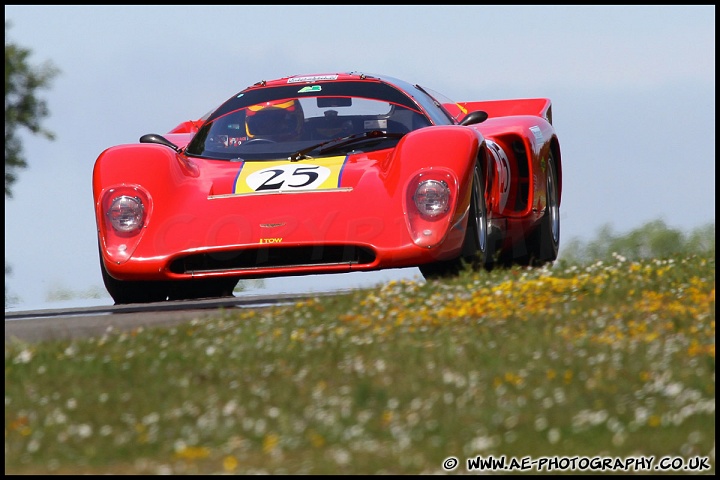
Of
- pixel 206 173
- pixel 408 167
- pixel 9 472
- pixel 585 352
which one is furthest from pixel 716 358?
pixel 206 173

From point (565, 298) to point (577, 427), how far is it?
9.28 feet

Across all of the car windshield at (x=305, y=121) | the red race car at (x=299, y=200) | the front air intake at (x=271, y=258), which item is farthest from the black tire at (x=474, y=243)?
the car windshield at (x=305, y=121)

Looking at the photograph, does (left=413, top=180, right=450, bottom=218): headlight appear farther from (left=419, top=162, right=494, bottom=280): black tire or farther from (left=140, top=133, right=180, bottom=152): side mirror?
(left=140, top=133, right=180, bottom=152): side mirror

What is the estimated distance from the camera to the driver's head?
37.9 ft

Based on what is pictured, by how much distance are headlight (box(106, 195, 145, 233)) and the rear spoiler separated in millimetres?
5338

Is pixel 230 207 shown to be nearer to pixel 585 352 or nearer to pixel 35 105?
pixel 585 352

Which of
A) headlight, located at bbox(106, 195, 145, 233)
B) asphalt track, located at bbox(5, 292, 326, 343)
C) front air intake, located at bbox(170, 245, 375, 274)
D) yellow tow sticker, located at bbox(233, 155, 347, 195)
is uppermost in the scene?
yellow tow sticker, located at bbox(233, 155, 347, 195)

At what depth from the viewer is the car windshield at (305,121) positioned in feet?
36.7

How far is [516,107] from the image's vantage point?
15.0m

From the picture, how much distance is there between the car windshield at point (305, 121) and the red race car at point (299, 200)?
0.02m

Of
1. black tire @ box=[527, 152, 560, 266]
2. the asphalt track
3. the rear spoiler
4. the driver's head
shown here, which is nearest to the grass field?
the asphalt track

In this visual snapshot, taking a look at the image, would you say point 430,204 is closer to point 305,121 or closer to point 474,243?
point 474,243

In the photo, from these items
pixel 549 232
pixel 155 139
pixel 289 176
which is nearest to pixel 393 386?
pixel 289 176

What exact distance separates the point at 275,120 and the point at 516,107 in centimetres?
396
